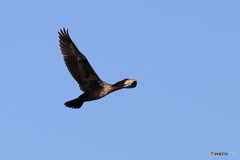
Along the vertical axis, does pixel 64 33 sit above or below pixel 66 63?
above

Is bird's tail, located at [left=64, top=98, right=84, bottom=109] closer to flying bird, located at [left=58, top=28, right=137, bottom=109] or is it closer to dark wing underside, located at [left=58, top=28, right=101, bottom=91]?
flying bird, located at [left=58, top=28, right=137, bottom=109]

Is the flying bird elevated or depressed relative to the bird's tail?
elevated

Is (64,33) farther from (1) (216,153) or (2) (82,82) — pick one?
(1) (216,153)

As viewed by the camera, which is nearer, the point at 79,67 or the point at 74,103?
the point at 74,103

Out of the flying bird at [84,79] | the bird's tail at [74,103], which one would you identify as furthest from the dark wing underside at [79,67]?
the bird's tail at [74,103]

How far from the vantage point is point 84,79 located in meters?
13.8

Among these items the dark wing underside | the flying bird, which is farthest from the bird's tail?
the dark wing underside

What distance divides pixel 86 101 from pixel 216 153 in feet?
19.5

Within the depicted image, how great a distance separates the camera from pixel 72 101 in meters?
13.3

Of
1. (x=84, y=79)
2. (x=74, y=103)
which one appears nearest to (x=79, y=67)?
(x=84, y=79)

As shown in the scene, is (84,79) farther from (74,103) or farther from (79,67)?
(74,103)

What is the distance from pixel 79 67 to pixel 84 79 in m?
0.58

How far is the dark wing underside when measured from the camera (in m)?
13.6

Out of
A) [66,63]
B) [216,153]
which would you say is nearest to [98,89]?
[66,63]
